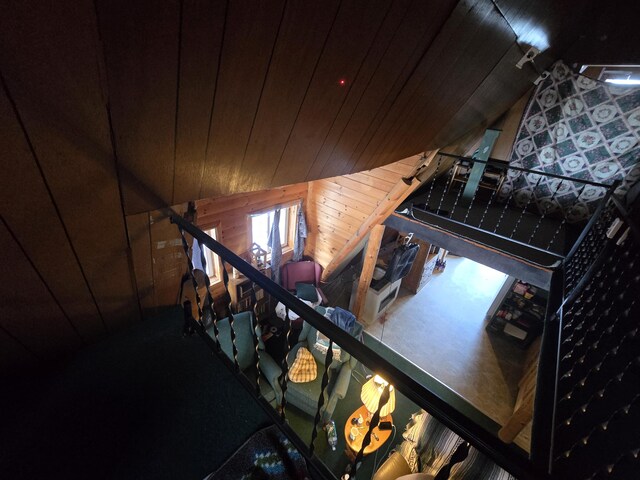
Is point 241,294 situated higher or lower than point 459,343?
higher

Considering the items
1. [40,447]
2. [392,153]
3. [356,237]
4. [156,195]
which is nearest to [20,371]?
[40,447]

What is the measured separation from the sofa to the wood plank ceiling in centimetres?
290

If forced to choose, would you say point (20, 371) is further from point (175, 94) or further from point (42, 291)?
point (175, 94)

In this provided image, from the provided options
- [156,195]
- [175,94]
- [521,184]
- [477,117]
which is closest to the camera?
[175,94]

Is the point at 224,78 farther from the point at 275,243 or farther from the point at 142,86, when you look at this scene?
the point at 275,243

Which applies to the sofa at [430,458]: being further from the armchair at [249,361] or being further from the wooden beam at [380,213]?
the wooden beam at [380,213]

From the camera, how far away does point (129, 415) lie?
1186 mm

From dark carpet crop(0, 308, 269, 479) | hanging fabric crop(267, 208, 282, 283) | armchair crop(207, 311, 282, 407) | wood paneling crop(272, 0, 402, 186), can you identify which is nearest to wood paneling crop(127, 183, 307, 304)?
dark carpet crop(0, 308, 269, 479)

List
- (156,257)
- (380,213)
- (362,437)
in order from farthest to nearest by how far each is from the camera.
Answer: (380,213) → (362,437) → (156,257)

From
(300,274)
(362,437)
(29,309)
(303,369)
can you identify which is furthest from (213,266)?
(29,309)

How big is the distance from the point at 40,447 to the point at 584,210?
5.82 metres

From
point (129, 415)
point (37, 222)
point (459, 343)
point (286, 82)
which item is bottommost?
point (459, 343)

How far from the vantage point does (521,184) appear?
4.28 metres

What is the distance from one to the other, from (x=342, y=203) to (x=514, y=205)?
2.90m
